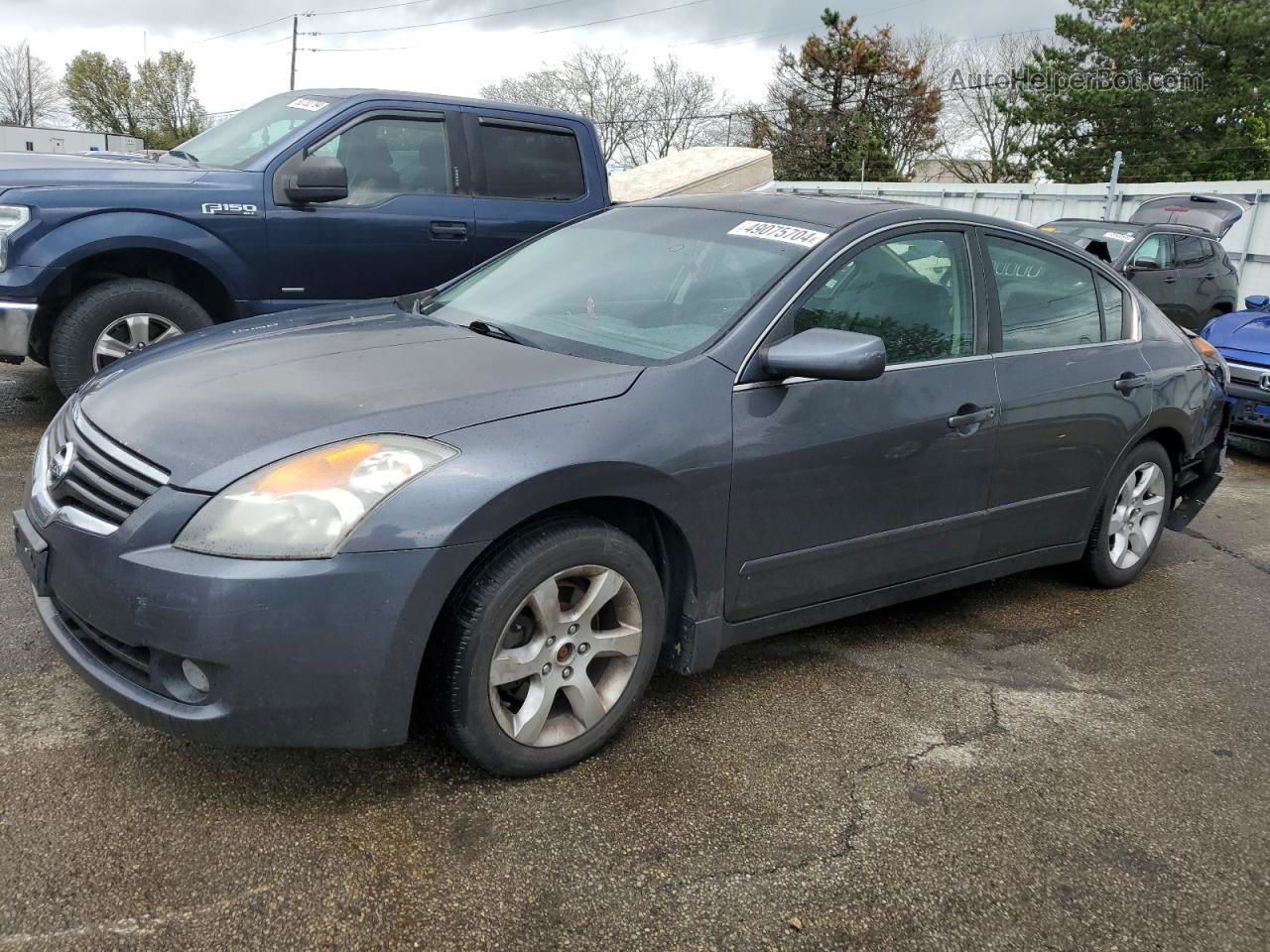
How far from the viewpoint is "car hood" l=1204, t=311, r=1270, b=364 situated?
762 cm

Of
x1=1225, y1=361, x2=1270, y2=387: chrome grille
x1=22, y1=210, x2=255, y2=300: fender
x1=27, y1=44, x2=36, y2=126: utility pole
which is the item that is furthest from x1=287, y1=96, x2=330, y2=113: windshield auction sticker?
x1=27, y1=44, x2=36, y2=126: utility pole

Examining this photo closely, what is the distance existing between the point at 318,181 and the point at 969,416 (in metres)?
3.72

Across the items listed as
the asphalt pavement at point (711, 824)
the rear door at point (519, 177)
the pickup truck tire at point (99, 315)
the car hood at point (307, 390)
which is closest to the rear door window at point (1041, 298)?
the asphalt pavement at point (711, 824)

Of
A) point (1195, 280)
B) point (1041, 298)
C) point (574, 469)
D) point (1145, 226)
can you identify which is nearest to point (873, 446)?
point (574, 469)

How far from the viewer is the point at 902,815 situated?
276 cm

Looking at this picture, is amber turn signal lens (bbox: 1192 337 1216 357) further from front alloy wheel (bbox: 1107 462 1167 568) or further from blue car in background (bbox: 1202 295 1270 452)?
blue car in background (bbox: 1202 295 1270 452)

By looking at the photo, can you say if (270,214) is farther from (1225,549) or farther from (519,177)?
(1225,549)

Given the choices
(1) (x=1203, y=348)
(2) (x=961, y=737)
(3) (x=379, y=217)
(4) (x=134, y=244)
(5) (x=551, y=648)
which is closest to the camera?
(5) (x=551, y=648)

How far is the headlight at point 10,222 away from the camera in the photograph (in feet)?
17.3

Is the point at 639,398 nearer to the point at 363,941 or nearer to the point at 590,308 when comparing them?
the point at 590,308

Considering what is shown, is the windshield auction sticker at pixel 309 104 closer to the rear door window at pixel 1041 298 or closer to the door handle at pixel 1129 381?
the rear door window at pixel 1041 298

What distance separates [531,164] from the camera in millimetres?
6805

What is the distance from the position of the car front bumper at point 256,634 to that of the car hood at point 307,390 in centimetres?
18

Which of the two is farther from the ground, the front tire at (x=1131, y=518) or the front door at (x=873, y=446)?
the front door at (x=873, y=446)
